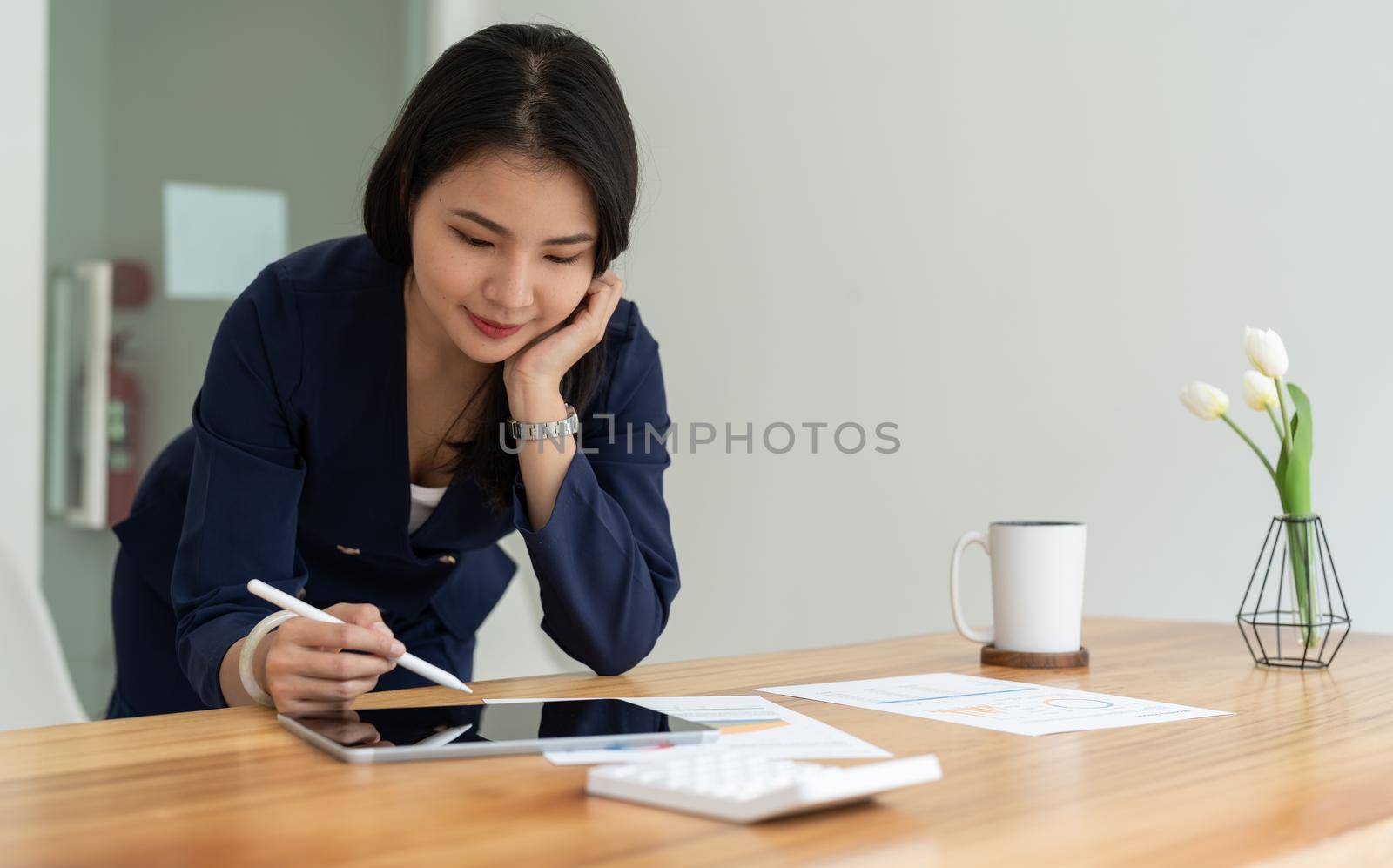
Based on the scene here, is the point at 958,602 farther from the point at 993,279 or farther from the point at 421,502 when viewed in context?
the point at 993,279

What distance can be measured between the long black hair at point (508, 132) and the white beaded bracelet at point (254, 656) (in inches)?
14.8

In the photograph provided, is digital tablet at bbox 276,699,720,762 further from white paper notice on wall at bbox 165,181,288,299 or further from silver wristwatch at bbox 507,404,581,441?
white paper notice on wall at bbox 165,181,288,299

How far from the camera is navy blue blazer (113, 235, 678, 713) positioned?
1.16 metres

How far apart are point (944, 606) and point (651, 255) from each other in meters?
1.14

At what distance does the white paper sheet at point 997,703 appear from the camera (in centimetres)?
86

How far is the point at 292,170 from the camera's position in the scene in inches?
125

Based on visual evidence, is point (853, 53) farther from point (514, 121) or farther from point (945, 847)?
point (945, 847)

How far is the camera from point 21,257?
102 inches

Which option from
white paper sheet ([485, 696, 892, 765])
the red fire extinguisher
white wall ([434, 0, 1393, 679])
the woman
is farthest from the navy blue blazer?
the red fire extinguisher

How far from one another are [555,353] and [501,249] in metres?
0.15

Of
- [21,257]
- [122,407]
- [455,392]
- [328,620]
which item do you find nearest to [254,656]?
[328,620]

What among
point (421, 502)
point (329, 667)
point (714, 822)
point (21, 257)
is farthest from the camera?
point (21, 257)

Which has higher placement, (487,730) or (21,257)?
(21,257)

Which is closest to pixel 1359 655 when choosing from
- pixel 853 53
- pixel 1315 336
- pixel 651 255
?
pixel 1315 336
